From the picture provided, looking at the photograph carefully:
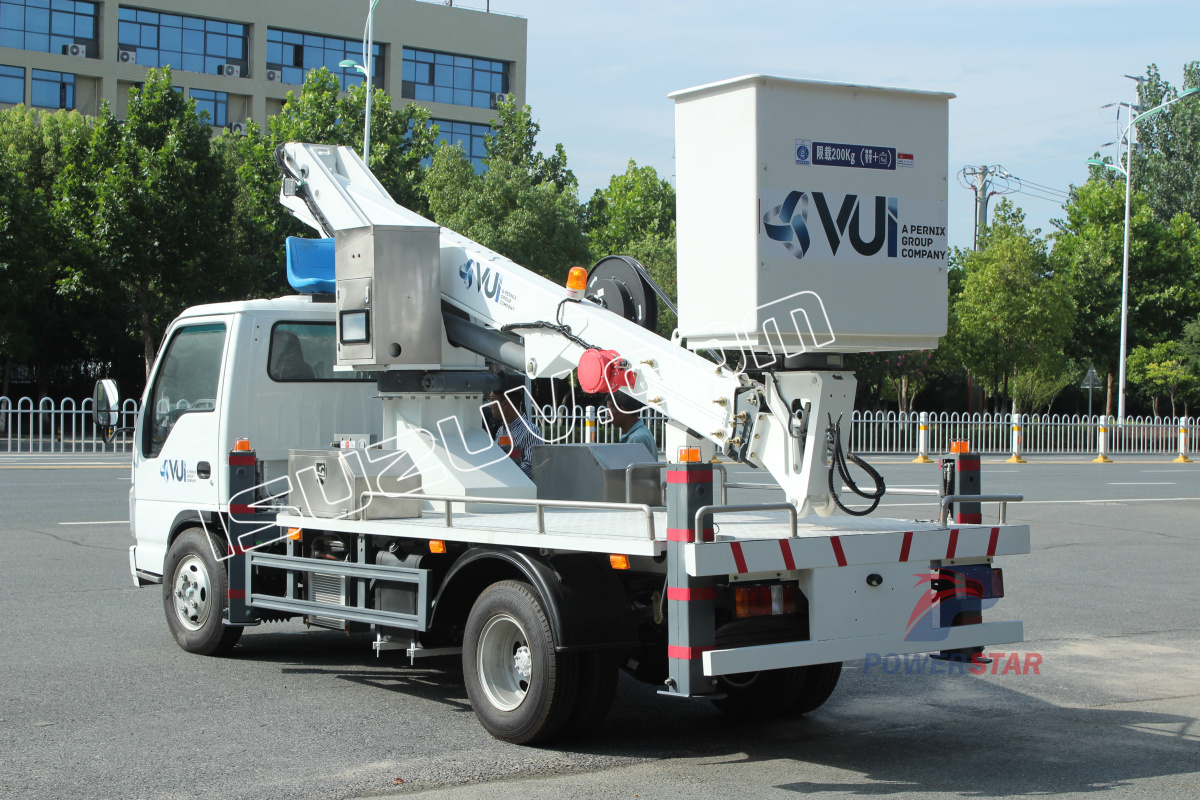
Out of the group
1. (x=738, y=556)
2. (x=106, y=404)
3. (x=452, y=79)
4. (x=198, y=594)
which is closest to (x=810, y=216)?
(x=738, y=556)

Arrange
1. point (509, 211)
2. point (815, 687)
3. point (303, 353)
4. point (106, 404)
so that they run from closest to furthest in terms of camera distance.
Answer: point (815, 687) < point (303, 353) < point (106, 404) < point (509, 211)

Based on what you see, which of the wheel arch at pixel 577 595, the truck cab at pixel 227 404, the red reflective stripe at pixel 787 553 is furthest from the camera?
the truck cab at pixel 227 404

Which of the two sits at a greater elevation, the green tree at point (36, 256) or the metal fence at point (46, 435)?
the green tree at point (36, 256)

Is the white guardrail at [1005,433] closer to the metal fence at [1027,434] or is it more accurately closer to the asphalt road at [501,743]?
the metal fence at [1027,434]

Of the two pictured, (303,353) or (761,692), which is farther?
(303,353)

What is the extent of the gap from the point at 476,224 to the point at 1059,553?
2206 centimetres

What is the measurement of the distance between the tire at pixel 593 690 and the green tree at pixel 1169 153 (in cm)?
5308

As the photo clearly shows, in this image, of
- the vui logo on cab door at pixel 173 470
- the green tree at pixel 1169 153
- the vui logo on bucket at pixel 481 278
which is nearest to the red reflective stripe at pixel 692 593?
the vui logo on bucket at pixel 481 278

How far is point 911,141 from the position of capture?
5734 millimetres

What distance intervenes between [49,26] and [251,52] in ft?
28.6

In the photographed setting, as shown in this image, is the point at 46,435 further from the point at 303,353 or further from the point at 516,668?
the point at 516,668

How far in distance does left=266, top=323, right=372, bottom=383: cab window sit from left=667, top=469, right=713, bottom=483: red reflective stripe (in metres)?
3.80

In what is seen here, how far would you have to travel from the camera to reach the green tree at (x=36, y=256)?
32.1 metres

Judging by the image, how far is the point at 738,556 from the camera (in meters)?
5.02
